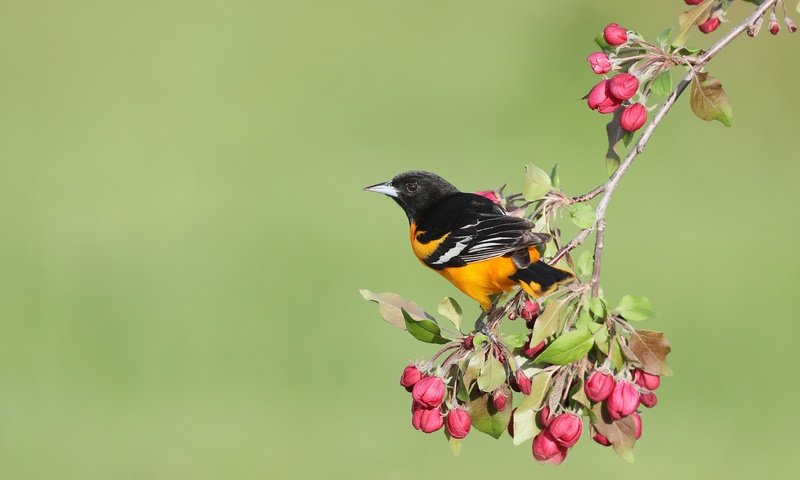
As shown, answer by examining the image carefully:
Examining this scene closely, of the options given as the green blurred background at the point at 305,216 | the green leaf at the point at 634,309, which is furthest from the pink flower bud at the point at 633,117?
the green blurred background at the point at 305,216

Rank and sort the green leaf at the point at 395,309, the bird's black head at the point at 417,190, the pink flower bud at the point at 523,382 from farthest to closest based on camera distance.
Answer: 1. the bird's black head at the point at 417,190
2. the green leaf at the point at 395,309
3. the pink flower bud at the point at 523,382

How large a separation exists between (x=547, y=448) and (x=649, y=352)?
32 cm

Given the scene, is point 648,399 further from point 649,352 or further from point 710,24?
point 710,24

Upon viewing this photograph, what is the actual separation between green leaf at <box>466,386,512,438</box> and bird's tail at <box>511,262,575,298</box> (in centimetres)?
22

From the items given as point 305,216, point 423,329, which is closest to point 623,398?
point 423,329

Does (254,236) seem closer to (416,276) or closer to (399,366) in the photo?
(416,276)

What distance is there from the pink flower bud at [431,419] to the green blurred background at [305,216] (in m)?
3.76

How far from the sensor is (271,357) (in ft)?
22.6

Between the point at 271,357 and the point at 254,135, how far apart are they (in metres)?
2.78

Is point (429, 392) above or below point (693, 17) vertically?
below

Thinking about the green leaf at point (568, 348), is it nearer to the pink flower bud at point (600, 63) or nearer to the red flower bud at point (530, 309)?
the red flower bud at point (530, 309)

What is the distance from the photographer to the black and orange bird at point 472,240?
2.59 meters

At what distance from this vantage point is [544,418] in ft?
8.16

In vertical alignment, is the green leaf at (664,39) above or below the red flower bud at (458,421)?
above
